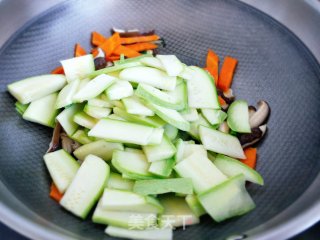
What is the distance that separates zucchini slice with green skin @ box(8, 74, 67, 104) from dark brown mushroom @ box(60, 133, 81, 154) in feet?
0.55

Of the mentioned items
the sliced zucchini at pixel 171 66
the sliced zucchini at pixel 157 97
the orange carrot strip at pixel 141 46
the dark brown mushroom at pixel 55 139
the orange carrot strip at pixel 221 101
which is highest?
the sliced zucchini at pixel 171 66

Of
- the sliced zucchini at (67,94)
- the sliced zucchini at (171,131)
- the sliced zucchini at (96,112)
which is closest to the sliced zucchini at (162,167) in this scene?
the sliced zucchini at (171,131)

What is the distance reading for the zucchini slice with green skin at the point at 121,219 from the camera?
1152mm

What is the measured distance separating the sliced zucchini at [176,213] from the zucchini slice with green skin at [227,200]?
0.07 m

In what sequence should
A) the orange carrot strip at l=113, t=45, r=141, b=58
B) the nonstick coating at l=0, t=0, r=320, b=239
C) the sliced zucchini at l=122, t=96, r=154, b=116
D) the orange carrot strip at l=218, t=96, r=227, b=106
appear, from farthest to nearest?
the orange carrot strip at l=113, t=45, r=141, b=58 < the orange carrot strip at l=218, t=96, r=227, b=106 < the sliced zucchini at l=122, t=96, r=154, b=116 < the nonstick coating at l=0, t=0, r=320, b=239

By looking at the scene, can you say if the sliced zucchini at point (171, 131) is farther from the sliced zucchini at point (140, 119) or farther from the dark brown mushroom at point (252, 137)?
the dark brown mushroom at point (252, 137)

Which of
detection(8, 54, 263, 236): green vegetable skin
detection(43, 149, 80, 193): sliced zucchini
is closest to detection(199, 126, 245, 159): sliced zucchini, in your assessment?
detection(8, 54, 263, 236): green vegetable skin

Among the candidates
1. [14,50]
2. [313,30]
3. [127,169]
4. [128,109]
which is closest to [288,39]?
[313,30]

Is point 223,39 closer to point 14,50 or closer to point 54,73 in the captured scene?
point 54,73

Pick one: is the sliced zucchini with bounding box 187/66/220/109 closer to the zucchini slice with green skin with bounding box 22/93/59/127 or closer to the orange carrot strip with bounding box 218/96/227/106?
the orange carrot strip with bounding box 218/96/227/106

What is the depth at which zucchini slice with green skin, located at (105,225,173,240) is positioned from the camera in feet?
3.71

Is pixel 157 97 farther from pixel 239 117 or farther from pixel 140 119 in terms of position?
pixel 239 117

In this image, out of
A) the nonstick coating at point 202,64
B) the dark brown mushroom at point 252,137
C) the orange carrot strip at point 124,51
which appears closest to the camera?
the nonstick coating at point 202,64

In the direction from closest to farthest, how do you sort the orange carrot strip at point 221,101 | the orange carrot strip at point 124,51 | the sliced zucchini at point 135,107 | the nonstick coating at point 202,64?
the nonstick coating at point 202,64 < the sliced zucchini at point 135,107 < the orange carrot strip at point 221,101 < the orange carrot strip at point 124,51
